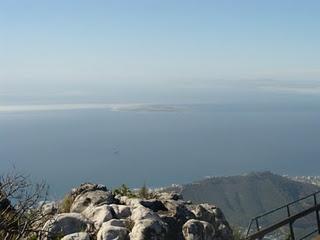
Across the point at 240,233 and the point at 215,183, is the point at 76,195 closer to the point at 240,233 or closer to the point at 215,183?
the point at 240,233

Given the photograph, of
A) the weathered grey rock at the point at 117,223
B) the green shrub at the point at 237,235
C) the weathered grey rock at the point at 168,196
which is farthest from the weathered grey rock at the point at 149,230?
the green shrub at the point at 237,235

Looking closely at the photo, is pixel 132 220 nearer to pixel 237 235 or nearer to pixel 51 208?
pixel 51 208

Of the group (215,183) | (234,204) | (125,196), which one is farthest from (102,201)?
(215,183)

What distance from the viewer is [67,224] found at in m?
12.5

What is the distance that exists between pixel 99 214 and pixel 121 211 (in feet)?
1.85

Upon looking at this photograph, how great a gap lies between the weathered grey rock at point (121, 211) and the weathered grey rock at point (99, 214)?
11 centimetres

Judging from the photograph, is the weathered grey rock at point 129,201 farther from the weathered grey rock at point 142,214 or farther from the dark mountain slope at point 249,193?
the dark mountain slope at point 249,193

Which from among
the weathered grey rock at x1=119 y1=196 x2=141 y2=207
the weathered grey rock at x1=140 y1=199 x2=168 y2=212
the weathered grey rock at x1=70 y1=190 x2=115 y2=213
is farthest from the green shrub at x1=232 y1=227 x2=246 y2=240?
the weathered grey rock at x1=70 y1=190 x2=115 y2=213

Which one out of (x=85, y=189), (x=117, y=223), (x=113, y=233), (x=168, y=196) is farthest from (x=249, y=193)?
(x=113, y=233)

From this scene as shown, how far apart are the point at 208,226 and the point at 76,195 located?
4161 millimetres

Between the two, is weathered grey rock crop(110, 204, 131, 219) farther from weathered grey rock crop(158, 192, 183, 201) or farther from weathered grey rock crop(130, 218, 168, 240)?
weathered grey rock crop(158, 192, 183, 201)

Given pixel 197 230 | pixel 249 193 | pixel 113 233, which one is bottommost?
pixel 249 193

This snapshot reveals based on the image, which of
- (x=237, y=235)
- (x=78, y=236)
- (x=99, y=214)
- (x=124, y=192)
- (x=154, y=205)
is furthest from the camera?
(x=124, y=192)

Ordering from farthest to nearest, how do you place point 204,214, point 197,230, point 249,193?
point 249,193 < point 204,214 < point 197,230
